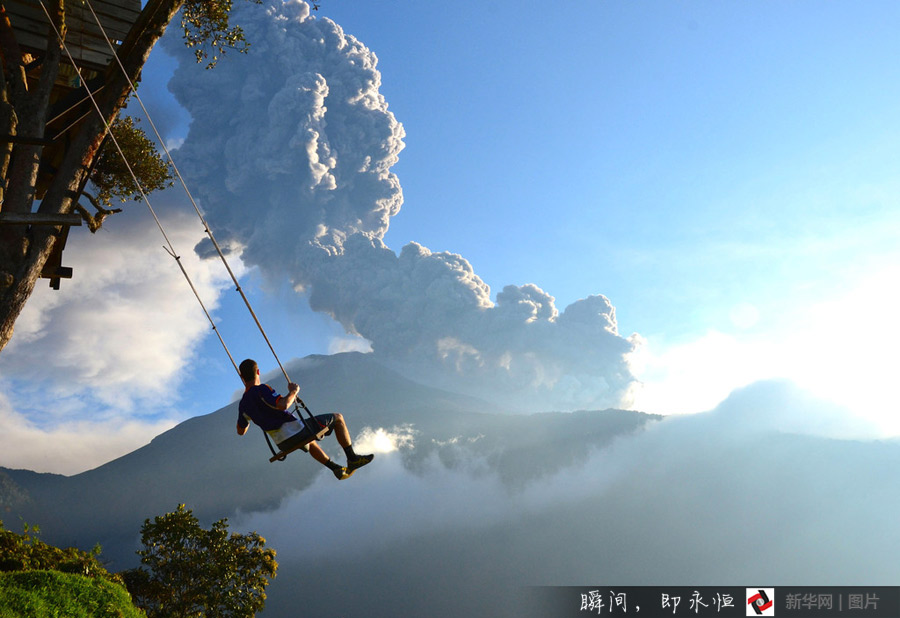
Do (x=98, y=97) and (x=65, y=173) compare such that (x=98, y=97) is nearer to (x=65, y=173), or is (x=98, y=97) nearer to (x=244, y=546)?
(x=65, y=173)

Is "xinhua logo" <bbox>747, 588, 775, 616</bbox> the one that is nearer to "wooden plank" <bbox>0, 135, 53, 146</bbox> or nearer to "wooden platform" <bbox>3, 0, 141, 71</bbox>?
"wooden plank" <bbox>0, 135, 53, 146</bbox>

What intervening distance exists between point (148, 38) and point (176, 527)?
68.2ft

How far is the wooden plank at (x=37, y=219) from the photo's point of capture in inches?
270

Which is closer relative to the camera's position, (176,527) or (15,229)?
(15,229)

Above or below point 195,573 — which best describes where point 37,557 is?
above

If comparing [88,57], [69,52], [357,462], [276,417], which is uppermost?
[88,57]

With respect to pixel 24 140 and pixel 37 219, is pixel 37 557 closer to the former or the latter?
pixel 37 219

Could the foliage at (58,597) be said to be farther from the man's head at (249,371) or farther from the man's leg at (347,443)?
the man's leg at (347,443)

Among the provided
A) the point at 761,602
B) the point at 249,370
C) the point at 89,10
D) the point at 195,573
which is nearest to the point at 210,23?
the point at 89,10

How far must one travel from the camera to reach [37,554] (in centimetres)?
1176

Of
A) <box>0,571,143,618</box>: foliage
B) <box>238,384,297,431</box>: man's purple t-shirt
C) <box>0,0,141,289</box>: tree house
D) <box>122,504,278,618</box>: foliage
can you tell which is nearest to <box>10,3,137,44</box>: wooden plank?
<box>0,0,141,289</box>: tree house

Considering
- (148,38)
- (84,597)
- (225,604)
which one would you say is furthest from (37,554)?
(225,604)

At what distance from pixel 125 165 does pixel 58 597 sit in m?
8.22

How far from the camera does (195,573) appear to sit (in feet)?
74.9
